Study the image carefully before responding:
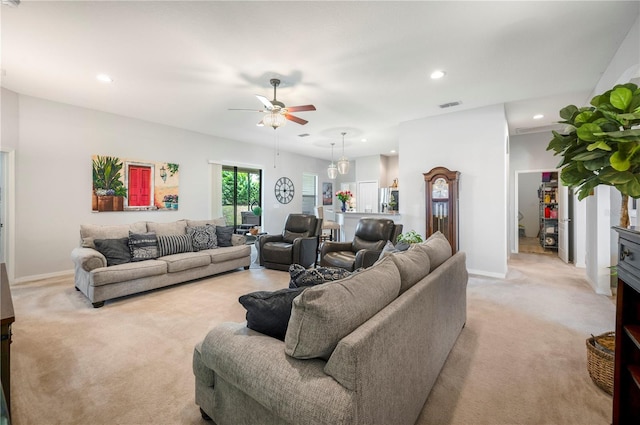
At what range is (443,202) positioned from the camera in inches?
193

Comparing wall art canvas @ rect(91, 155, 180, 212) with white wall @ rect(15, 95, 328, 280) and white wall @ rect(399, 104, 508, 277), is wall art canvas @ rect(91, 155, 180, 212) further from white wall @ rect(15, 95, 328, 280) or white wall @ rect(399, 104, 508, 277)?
white wall @ rect(399, 104, 508, 277)

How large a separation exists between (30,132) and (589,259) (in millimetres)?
8423

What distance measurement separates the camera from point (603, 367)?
5.98 ft

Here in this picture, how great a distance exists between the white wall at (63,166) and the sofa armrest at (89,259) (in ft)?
4.97

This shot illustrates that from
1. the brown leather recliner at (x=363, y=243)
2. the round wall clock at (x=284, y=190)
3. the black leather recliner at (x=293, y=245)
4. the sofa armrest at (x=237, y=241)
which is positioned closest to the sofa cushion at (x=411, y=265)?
the brown leather recliner at (x=363, y=243)

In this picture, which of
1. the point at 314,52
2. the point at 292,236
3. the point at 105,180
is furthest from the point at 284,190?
the point at 314,52

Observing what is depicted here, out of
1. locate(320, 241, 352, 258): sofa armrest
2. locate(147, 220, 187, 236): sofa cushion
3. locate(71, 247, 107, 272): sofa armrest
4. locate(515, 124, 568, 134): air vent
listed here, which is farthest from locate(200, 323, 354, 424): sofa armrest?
locate(515, 124, 568, 134): air vent

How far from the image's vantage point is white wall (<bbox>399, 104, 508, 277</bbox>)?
15.0 ft

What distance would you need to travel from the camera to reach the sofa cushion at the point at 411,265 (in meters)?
1.69

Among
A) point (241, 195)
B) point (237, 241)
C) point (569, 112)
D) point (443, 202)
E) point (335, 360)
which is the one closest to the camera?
point (335, 360)

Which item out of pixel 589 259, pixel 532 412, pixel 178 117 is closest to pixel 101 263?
pixel 178 117

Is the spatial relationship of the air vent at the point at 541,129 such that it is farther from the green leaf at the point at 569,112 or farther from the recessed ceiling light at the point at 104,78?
the recessed ceiling light at the point at 104,78

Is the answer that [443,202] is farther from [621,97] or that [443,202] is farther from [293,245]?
[621,97]

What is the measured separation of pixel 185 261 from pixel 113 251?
85cm
